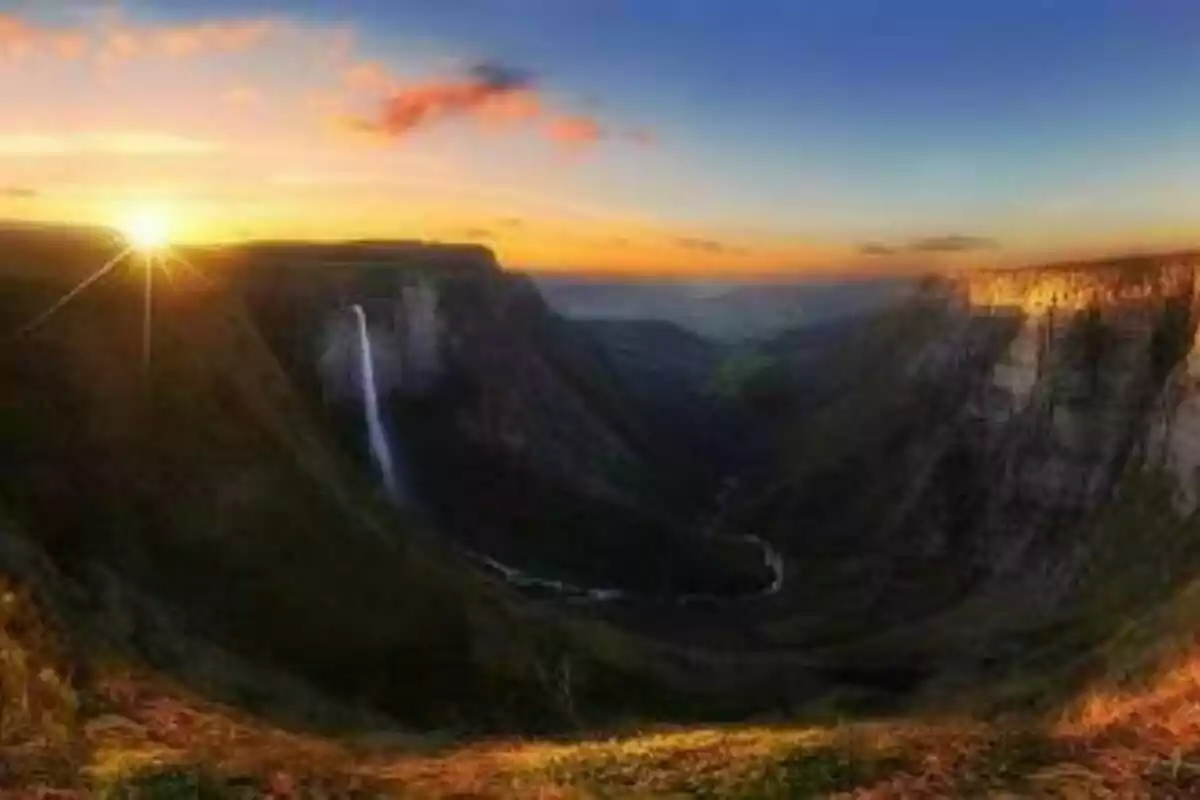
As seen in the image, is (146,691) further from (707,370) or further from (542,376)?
(707,370)

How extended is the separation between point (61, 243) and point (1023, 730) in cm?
5968

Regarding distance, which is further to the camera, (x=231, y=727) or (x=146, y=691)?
(x=146, y=691)

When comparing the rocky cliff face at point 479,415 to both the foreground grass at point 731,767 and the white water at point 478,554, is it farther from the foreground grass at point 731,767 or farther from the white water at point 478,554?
the foreground grass at point 731,767

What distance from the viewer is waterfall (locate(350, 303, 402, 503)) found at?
3248 inches

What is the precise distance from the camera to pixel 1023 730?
600 inches

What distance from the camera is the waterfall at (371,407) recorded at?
82.5 meters

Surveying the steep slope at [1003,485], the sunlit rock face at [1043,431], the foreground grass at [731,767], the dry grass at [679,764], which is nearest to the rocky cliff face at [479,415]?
the steep slope at [1003,485]

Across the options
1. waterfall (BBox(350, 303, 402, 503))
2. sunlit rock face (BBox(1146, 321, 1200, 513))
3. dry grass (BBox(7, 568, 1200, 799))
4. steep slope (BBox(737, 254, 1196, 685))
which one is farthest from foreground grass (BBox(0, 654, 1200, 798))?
waterfall (BBox(350, 303, 402, 503))

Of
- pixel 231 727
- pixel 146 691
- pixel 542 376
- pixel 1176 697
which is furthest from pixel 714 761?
pixel 542 376

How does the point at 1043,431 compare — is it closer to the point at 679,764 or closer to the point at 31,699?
the point at 679,764

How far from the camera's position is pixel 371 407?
87812 millimetres

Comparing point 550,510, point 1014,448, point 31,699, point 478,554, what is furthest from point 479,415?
point 31,699

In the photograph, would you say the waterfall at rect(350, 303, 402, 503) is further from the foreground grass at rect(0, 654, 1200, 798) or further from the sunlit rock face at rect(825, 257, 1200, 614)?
the foreground grass at rect(0, 654, 1200, 798)

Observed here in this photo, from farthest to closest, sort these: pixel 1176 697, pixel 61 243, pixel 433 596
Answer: pixel 61 243, pixel 433 596, pixel 1176 697
